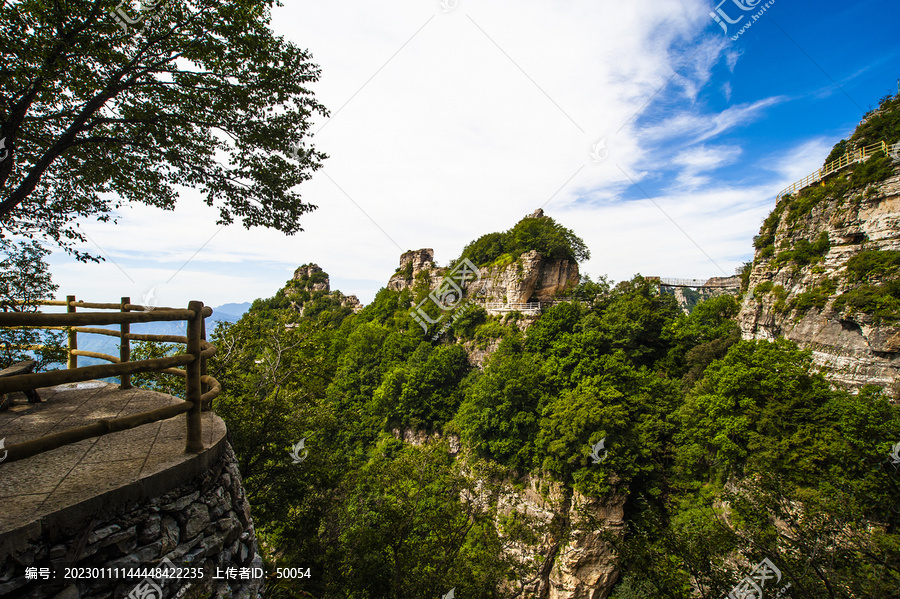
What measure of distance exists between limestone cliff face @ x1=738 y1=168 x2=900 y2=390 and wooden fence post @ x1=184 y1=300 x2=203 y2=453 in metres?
23.4

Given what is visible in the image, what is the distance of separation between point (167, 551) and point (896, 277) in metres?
25.1

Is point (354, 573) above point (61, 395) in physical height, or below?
below

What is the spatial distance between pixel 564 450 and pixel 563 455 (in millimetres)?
488

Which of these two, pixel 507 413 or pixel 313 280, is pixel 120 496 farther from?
pixel 313 280

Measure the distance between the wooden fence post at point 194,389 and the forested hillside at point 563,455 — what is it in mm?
3819

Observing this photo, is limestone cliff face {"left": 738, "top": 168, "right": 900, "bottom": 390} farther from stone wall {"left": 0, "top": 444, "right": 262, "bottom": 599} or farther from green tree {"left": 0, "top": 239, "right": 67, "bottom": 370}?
green tree {"left": 0, "top": 239, "right": 67, "bottom": 370}

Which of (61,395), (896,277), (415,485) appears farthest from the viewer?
(896,277)

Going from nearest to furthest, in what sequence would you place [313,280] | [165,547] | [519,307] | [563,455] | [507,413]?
[165,547], [563,455], [507,413], [519,307], [313,280]

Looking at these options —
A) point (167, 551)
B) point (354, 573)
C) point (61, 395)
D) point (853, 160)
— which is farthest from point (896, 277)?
point (61, 395)

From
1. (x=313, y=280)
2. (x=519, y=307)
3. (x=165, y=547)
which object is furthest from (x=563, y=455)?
(x=313, y=280)

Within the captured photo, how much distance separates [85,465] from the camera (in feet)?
8.45

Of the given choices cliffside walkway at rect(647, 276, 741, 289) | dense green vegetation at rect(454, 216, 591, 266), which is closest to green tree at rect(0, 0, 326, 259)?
dense green vegetation at rect(454, 216, 591, 266)

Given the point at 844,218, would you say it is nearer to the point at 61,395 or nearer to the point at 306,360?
the point at 306,360

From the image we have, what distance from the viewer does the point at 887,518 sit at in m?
12.0
